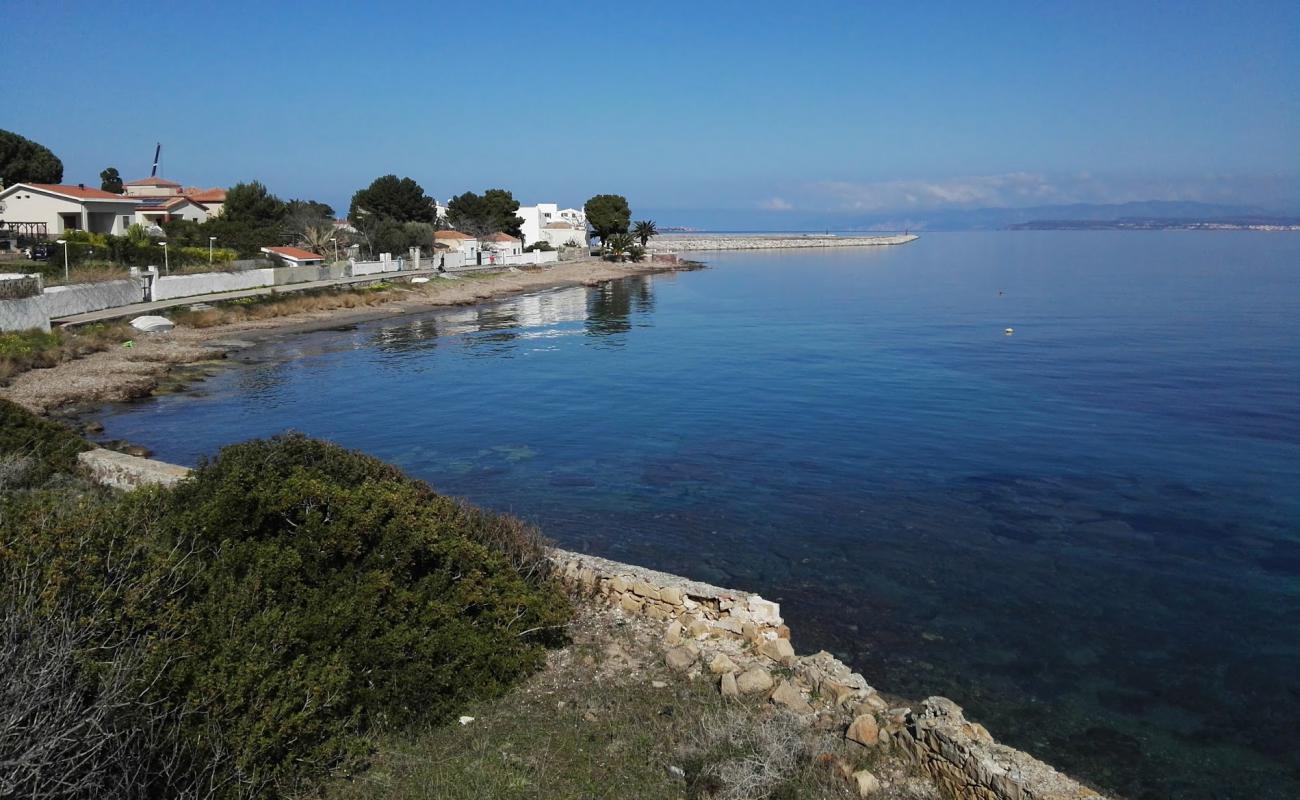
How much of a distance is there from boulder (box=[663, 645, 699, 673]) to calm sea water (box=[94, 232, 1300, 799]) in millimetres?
2958

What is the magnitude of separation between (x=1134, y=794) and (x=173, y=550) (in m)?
9.38

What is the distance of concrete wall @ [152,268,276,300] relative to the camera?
50562 mm

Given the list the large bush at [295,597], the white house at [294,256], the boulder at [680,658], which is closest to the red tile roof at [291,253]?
the white house at [294,256]

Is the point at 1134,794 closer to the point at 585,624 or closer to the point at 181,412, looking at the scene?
the point at 585,624

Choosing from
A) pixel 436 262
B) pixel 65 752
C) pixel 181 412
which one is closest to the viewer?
pixel 65 752

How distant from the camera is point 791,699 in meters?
9.03

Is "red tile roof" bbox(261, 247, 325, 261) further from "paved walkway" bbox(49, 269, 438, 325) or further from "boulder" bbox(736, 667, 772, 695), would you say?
"boulder" bbox(736, 667, 772, 695)

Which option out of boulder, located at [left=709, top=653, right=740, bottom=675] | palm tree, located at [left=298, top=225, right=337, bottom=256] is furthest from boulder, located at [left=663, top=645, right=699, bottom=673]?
palm tree, located at [left=298, top=225, right=337, bottom=256]

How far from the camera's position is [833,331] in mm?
52219

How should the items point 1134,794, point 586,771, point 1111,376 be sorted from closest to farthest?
point 586,771 → point 1134,794 → point 1111,376

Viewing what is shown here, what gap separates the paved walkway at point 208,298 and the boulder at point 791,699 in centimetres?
3912

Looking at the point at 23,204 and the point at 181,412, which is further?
the point at 23,204

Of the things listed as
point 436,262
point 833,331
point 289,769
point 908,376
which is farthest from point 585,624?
point 436,262

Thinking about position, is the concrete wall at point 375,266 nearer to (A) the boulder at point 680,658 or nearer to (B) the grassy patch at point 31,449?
(B) the grassy patch at point 31,449
